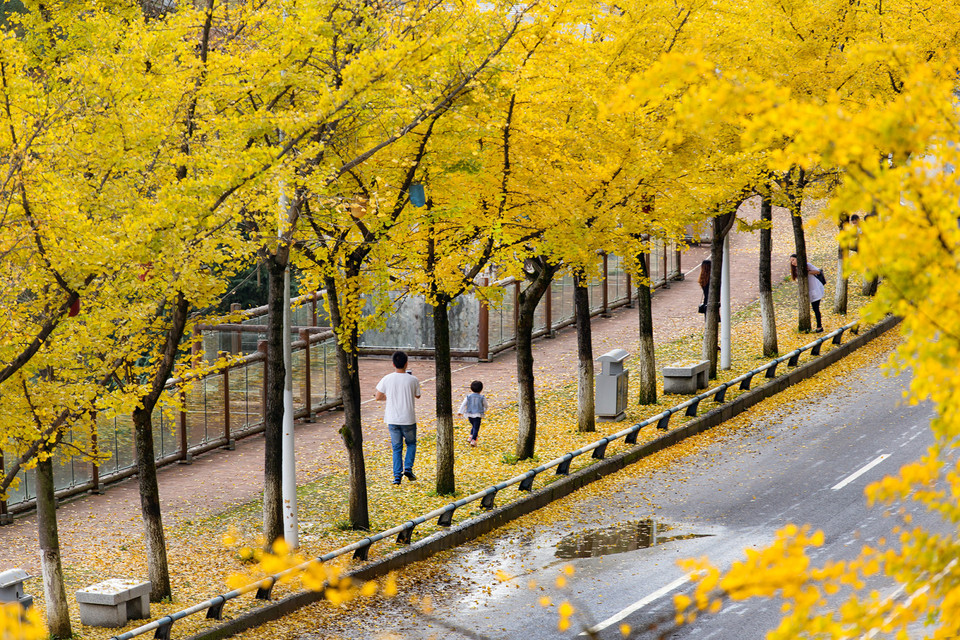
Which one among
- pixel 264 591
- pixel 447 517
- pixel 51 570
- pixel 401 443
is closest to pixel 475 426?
pixel 401 443

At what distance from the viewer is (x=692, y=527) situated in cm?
1516

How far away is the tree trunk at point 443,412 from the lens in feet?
54.0

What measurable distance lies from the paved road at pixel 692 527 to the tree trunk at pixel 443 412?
1395 mm

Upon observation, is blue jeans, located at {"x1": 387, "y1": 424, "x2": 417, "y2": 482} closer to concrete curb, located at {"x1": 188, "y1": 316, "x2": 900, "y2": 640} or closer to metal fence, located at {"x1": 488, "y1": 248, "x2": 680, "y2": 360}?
concrete curb, located at {"x1": 188, "y1": 316, "x2": 900, "y2": 640}

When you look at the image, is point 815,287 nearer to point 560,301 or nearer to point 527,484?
point 560,301

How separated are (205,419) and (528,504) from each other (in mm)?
6245

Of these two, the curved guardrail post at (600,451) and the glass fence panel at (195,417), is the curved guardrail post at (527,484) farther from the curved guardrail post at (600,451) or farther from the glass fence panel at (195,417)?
the glass fence panel at (195,417)

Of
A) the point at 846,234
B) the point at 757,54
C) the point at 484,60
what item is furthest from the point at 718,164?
the point at 846,234

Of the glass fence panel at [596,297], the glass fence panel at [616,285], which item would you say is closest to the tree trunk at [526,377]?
the glass fence panel at [596,297]

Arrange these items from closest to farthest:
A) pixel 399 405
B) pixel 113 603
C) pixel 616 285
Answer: pixel 113 603 → pixel 399 405 → pixel 616 285

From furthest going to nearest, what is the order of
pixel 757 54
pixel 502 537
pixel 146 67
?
pixel 757 54 → pixel 502 537 → pixel 146 67

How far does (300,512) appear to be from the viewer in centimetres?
1627

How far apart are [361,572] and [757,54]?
39.1ft

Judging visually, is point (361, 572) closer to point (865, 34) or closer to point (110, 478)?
point (110, 478)
